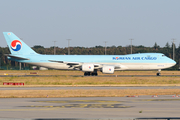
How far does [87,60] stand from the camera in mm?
59719

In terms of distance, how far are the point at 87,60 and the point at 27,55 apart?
12369mm

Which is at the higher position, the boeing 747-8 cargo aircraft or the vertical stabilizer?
the vertical stabilizer

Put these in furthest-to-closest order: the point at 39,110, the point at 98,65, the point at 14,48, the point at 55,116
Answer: the point at 14,48 → the point at 98,65 → the point at 39,110 → the point at 55,116

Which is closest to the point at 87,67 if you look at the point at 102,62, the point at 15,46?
the point at 102,62

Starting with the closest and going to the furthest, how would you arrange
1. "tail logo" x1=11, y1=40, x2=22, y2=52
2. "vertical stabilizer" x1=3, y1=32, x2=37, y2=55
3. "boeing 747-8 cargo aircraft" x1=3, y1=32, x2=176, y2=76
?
"boeing 747-8 cargo aircraft" x1=3, y1=32, x2=176, y2=76, "vertical stabilizer" x1=3, y1=32, x2=37, y2=55, "tail logo" x1=11, y1=40, x2=22, y2=52

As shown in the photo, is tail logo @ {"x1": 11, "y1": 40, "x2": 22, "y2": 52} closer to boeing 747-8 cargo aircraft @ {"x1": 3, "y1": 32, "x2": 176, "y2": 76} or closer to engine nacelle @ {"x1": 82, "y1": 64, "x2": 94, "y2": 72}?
boeing 747-8 cargo aircraft @ {"x1": 3, "y1": 32, "x2": 176, "y2": 76}

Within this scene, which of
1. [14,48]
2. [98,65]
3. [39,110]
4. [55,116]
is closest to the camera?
[55,116]

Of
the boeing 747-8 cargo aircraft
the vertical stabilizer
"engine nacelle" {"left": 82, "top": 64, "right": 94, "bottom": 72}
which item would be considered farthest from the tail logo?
"engine nacelle" {"left": 82, "top": 64, "right": 94, "bottom": 72}

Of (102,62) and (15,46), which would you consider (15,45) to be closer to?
(15,46)

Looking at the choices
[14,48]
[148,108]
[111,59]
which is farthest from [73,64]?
[148,108]

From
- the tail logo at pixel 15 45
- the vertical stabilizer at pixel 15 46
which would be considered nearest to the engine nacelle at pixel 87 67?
the vertical stabilizer at pixel 15 46

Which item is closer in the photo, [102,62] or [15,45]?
[102,62]

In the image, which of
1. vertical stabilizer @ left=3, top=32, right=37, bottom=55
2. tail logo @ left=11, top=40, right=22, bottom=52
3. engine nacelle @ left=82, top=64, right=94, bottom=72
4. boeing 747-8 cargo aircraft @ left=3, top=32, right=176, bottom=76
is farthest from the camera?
tail logo @ left=11, top=40, right=22, bottom=52

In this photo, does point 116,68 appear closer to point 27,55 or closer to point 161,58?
point 161,58
